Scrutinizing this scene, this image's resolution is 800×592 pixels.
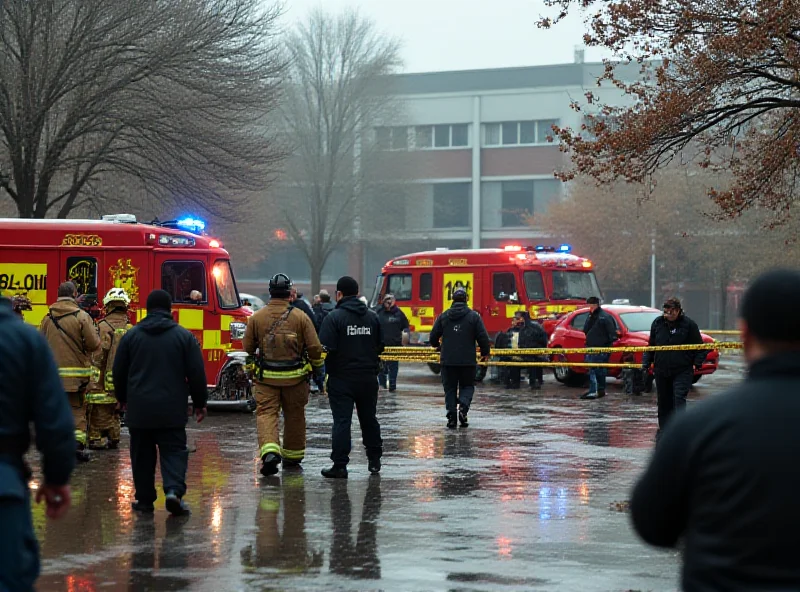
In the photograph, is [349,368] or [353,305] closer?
[349,368]

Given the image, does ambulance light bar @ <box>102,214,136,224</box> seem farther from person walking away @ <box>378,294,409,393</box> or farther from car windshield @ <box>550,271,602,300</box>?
car windshield @ <box>550,271,602,300</box>

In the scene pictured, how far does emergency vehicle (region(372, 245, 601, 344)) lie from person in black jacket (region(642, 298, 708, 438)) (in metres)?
12.0

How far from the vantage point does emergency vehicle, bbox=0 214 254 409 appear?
18375 millimetres

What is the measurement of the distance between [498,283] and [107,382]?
1392cm

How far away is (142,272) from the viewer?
18703 millimetres

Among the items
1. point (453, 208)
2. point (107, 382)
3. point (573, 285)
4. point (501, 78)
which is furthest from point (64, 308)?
point (501, 78)

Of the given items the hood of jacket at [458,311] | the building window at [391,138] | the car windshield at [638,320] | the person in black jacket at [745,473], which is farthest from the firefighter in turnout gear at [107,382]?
the building window at [391,138]

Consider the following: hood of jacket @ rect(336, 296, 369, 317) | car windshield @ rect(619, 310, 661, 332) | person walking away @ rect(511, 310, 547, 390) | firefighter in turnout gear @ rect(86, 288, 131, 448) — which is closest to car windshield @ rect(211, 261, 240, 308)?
firefighter in turnout gear @ rect(86, 288, 131, 448)

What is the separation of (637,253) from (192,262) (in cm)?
3479

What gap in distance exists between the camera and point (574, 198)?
178 feet

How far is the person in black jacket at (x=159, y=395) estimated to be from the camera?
9.93 m

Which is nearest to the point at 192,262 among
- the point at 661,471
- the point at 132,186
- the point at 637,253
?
the point at 132,186

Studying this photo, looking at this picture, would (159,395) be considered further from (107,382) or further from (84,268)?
(84,268)

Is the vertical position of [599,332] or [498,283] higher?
[498,283]
